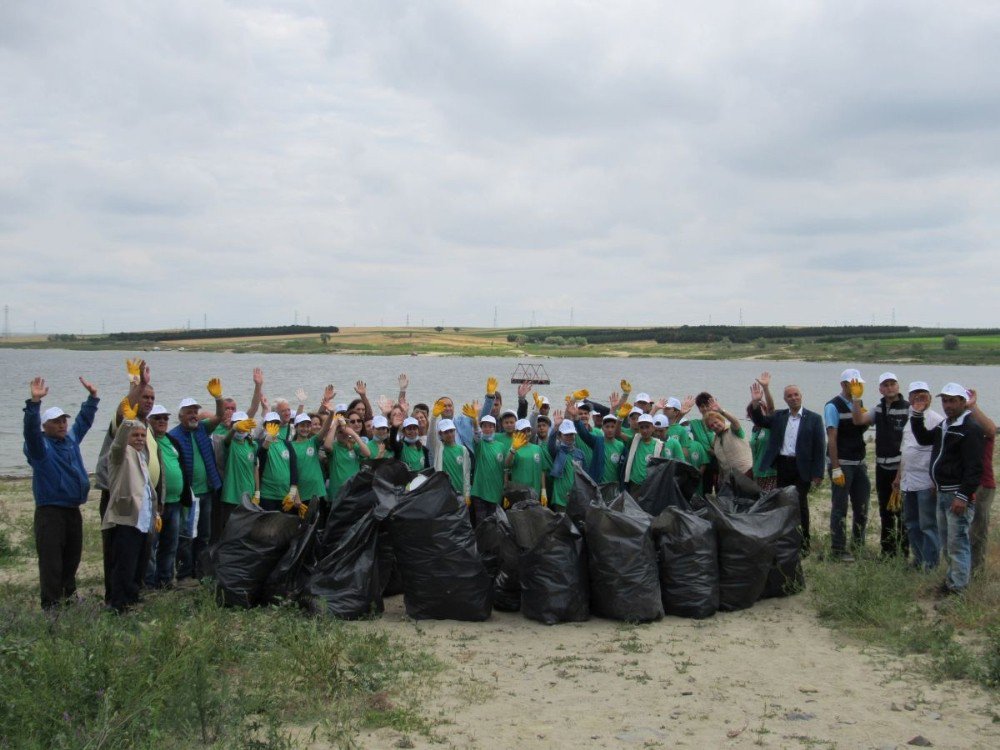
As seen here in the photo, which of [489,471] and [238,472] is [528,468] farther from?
[238,472]

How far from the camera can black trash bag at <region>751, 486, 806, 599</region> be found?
6.50 metres

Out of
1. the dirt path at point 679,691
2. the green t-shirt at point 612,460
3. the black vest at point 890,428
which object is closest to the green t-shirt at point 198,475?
the dirt path at point 679,691

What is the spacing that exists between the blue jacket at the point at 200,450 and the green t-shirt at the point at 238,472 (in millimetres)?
81

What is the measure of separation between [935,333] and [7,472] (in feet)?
280

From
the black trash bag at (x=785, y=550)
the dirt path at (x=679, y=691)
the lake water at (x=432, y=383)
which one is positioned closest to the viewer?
the dirt path at (x=679, y=691)

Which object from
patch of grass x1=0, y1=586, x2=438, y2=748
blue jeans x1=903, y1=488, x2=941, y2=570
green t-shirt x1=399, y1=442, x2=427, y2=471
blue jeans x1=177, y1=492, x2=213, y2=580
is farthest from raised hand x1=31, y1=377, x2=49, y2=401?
blue jeans x1=903, y1=488, x2=941, y2=570

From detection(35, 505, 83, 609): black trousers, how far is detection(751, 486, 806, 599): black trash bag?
4.91 m

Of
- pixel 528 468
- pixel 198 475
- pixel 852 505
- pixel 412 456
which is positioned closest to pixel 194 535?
pixel 198 475

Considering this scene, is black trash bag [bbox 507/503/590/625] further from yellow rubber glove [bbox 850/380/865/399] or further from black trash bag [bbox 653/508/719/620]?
yellow rubber glove [bbox 850/380/865/399]

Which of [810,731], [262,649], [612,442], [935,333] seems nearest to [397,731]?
[262,649]

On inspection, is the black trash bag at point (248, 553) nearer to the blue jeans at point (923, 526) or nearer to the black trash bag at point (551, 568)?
the black trash bag at point (551, 568)

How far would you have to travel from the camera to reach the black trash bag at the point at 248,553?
6008mm

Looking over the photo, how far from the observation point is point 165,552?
21.9 feet

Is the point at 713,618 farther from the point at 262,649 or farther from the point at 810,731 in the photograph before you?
the point at 262,649
